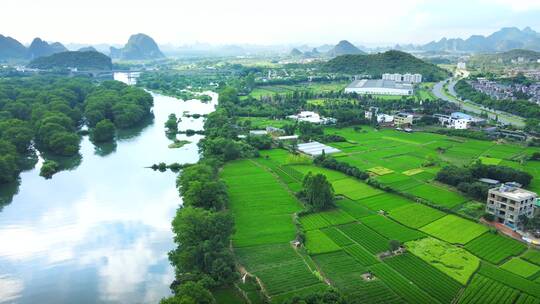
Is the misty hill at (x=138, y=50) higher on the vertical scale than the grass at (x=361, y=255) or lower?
higher

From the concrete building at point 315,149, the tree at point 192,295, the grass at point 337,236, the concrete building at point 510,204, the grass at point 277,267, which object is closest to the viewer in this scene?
the tree at point 192,295

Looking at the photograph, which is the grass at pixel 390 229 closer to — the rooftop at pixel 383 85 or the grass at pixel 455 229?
the grass at pixel 455 229

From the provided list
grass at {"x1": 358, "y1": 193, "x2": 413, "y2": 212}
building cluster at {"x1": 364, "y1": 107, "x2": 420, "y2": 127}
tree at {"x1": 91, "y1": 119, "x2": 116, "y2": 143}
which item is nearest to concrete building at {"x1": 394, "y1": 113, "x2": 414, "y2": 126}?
building cluster at {"x1": 364, "y1": 107, "x2": 420, "y2": 127}

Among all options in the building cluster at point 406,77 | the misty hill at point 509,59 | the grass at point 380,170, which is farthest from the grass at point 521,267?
the misty hill at point 509,59

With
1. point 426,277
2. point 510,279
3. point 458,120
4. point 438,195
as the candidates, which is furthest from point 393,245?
point 458,120

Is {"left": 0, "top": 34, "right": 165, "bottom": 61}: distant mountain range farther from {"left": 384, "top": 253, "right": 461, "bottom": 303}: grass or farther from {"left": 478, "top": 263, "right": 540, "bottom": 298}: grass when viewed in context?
{"left": 478, "top": 263, "right": 540, "bottom": 298}: grass
